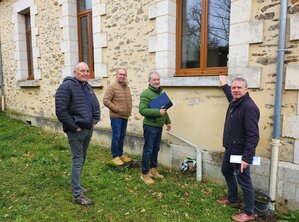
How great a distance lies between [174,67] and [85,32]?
3.37m

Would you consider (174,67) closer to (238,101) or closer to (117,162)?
(238,101)

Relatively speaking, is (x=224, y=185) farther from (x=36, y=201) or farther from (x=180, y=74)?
(x=36, y=201)

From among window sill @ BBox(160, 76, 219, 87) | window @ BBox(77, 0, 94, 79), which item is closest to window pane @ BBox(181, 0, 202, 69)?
window sill @ BBox(160, 76, 219, 87)

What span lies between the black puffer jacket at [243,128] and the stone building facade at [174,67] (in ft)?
2.16

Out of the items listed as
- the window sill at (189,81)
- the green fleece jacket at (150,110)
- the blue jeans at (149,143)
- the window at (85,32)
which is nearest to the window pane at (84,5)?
the window at (85,32)

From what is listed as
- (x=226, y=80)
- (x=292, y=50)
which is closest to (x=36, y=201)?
(x=226, y=80)

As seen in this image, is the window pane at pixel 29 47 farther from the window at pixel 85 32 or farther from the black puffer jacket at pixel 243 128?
the black puffer jacket at pixel 243 128

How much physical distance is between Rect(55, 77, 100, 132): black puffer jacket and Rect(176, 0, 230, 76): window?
198 centimetres

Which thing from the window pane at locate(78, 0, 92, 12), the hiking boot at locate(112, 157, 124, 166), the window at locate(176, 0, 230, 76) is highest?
the window pane at locate(78, 0, 92, 12)

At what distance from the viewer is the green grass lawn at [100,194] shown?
3262mm

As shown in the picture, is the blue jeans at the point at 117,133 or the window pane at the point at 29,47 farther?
the window pane at the point at 29,47

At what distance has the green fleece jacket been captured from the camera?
12.5ft

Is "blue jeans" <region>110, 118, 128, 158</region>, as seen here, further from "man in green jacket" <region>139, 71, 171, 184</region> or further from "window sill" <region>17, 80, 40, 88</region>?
"window sill" <region>17, 80, 40, 88</region>

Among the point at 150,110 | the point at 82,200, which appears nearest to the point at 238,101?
the point at 150,110
